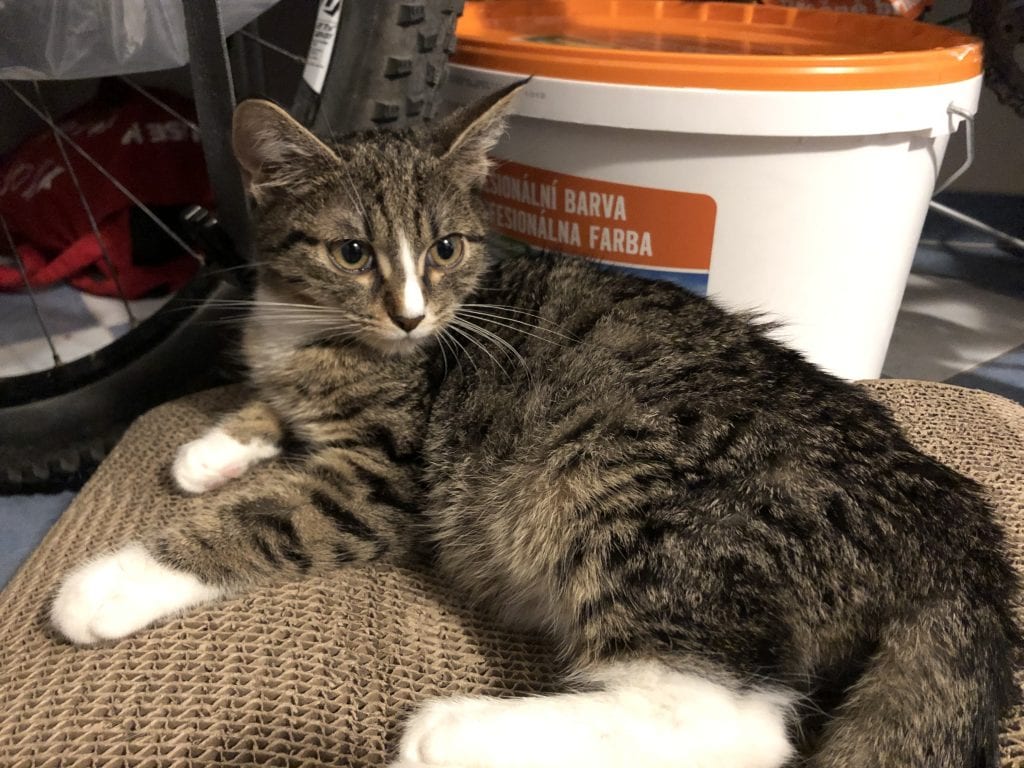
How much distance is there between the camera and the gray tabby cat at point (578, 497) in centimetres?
83

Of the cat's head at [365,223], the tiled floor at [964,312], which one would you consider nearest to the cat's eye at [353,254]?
the cat's head at [365,223]

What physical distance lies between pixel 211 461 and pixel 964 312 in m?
2.31

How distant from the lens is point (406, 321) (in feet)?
3.75

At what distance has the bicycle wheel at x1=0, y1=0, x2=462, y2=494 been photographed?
134cm

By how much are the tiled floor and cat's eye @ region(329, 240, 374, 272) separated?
0.92 m

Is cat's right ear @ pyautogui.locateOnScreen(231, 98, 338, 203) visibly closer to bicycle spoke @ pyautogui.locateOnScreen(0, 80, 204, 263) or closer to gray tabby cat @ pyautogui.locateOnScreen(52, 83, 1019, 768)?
gray tabby cat @ pyautogui.locateOnScreen(52, 83, 1019, 768)

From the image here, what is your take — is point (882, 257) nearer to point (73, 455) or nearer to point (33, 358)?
point (73, 455)

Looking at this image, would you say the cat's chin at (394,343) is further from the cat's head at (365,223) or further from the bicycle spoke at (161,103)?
the bicycle spoke at (161,103)

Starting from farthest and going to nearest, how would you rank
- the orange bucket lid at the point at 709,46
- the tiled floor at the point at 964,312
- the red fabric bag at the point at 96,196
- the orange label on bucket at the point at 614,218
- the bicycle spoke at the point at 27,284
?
the tiled floor at the point at 964,312 < the red fabric bag at the point at 96,196 < the bicycle spoke at the point at 27,284 < the orange label on bucket at the point at 614,218 < the orange bucket lid at the point at 709,46

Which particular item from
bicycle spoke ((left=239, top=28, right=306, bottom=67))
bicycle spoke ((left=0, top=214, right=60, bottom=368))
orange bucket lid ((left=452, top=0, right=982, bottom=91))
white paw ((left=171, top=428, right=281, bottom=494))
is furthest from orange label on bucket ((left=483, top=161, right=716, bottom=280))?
bicycle spoke ((left=0, top=214, right=60, bottom=368))

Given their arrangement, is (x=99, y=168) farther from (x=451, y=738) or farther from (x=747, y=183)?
(x=451, y=738)

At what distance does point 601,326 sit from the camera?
1166 mm

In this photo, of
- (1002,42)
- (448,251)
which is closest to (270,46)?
(448,251)

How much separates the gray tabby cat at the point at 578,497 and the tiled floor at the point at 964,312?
0.76 m
